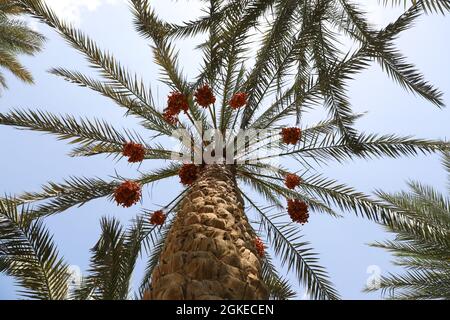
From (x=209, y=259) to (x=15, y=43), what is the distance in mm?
13938

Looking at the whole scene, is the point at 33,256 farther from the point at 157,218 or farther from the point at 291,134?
the point at 291,134

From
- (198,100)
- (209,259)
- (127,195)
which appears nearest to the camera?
(209,259)

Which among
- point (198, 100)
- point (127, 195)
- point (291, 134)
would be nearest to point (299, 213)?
point (291, 134)

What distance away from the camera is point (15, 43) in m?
13.9

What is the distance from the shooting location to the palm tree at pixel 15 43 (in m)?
13.5

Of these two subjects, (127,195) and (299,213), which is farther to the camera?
(299,213)

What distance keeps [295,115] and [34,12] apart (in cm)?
412

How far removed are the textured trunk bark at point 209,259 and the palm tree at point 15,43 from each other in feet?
40.9

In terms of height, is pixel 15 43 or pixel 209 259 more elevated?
pixel 15 43

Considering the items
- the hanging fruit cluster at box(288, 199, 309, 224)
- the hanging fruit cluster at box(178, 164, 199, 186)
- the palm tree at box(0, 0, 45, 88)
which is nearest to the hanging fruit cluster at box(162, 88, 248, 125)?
the hanging fruit cluster at box(178, 164, 199, 186)

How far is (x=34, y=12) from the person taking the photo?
5.20 meters

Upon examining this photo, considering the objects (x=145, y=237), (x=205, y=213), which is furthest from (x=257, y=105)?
(x=205, y=213)

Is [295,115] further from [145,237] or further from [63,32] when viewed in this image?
[63,32]

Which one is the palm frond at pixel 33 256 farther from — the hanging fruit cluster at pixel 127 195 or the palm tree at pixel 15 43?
the palm tree at pixel 15 43
